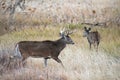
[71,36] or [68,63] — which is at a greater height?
[71,36]

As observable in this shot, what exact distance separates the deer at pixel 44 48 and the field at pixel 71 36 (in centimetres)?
3

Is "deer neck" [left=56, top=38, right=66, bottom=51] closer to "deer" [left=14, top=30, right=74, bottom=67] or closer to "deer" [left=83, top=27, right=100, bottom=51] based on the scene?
"deer" [left=14, top=30, right=74, bottom=67]

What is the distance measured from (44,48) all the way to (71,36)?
8.1 inches

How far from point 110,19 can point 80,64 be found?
1.26 ft

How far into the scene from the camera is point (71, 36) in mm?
2629

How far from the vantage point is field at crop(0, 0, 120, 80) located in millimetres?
2604

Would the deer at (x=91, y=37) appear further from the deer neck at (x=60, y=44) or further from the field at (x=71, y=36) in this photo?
the deer neck at (x=60, y=44)

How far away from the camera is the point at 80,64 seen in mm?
2611

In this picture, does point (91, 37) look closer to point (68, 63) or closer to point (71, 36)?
point (71, 36)

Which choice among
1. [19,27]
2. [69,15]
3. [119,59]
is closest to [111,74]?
[119,59]

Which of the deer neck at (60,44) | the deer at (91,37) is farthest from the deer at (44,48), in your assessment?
the deer at (91,37)

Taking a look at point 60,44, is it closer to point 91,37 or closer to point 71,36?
point 71,36

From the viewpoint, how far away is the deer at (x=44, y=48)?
8.56 feet

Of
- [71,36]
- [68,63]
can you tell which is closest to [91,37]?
[71,36]
